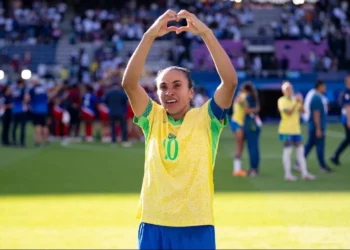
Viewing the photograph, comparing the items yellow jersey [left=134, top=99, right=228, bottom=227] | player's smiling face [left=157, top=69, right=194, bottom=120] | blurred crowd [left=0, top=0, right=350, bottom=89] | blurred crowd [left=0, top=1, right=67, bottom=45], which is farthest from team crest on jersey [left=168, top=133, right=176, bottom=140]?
blurred crowd [left=0, top=1, right=67, bottom=45]

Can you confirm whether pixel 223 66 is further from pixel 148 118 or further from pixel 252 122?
pixel 252 122

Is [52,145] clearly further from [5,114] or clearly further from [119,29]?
[119,29]

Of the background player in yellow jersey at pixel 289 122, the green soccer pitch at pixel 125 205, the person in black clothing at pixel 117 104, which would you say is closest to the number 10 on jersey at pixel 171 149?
the green soccer pitch at pixel 125 205

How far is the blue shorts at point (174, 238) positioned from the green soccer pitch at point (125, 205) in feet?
14.4

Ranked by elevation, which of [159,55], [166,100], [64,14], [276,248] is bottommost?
[276,248]

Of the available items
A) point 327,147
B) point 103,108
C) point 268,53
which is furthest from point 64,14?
point 327,147

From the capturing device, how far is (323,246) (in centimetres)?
938

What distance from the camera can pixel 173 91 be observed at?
5.18 meters

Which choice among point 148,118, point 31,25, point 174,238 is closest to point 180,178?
point 174,238

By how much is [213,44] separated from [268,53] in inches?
1562

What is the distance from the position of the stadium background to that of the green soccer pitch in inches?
1.0

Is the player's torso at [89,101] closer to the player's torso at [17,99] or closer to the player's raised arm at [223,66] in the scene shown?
the player's torso at [17,99]

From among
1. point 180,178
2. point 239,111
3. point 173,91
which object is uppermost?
point 239,111

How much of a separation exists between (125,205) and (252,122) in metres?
4.68
